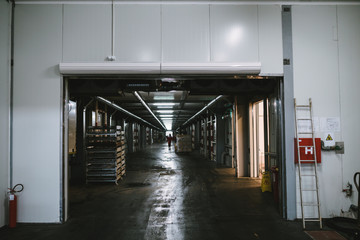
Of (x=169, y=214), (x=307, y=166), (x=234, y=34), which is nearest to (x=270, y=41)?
(x=234, y=34)

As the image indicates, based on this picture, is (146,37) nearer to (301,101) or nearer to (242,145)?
(301,101)

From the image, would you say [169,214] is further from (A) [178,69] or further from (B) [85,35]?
(B) [85,35]

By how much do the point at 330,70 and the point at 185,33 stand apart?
3.09 metres

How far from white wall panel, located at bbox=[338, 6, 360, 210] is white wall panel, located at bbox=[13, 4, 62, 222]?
18.9 feet

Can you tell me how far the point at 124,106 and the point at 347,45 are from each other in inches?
424

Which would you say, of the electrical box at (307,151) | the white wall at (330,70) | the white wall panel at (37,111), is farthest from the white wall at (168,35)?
the electrical box at (307,151)

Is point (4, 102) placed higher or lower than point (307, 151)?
higher

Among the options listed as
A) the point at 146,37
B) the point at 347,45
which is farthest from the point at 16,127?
the point at 347,45

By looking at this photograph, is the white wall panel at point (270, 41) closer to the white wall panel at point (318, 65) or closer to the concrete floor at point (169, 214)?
the white wall panel at point (318, 65)

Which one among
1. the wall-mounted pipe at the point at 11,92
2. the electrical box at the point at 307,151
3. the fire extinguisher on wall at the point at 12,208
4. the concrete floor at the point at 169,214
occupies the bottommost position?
the concrete floor at the point at 169,214

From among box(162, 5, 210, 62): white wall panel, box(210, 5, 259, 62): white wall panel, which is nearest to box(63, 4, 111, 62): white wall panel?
box(162, 5, 210, 62): white wall panel

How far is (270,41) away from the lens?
4.43 meters

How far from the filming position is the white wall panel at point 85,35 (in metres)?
4.33

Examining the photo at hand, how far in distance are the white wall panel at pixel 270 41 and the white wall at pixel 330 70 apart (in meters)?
0.35
